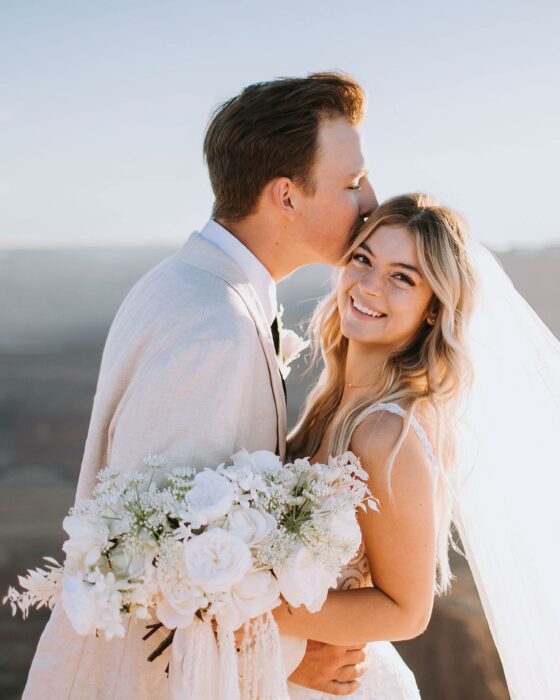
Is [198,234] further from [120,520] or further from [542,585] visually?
[542,585]

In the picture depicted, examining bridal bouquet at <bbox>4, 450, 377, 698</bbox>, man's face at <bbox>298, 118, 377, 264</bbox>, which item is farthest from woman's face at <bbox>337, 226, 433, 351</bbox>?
bridal bouquet at <bbox>4, 450, 377, 698</bbox>

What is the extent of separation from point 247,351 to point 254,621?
2.44 feet

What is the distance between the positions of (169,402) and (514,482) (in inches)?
56.8

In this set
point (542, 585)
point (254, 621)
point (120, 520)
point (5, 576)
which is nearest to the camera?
point (120, 520)

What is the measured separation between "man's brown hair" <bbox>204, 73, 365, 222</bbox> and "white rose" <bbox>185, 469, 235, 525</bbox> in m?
1.20

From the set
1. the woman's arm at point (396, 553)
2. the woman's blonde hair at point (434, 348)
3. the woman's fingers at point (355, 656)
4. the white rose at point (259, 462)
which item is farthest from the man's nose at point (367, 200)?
the woman's fingers at point (355, 656)

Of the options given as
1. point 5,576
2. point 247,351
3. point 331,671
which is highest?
point 247,351

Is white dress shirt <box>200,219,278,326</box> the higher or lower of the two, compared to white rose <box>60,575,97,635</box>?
higher

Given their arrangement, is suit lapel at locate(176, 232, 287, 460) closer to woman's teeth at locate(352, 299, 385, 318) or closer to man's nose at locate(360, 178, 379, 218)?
woman's teeth at locate(352, 299, 385, 318)

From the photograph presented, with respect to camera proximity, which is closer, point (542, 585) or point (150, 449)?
point (150, 449)

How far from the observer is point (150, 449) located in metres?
2.18

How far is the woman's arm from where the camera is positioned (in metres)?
2.38

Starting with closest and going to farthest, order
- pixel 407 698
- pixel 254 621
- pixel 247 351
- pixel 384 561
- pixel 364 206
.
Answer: pixel 254 621
pixel 247 351
pixel 384 561
pixel 407 698
pixel 364 206

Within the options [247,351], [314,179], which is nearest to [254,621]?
[247,351]
